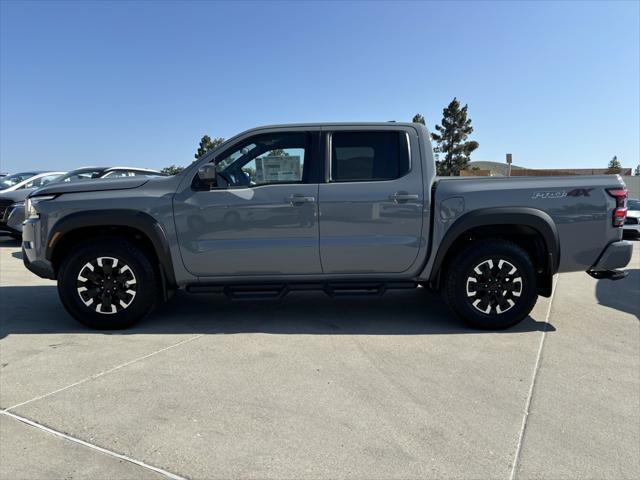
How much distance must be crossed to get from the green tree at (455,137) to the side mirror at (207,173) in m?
38.4

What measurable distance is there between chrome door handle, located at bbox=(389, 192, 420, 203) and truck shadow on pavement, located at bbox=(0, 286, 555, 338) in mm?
1231

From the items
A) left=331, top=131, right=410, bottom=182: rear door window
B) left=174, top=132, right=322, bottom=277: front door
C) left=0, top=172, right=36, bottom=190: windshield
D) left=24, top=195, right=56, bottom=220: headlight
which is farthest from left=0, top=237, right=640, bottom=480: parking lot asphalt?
left=0, top=172, right=36, bottom=190: windshield

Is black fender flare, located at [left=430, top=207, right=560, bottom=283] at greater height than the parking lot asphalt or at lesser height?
greater

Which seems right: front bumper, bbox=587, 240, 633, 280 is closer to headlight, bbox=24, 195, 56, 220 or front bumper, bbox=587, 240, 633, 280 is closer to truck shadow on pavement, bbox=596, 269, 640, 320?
truck shadow on pavement, bbox=596, 269, 640, 320

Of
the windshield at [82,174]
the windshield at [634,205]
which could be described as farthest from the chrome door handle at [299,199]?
the windshield at [634,205]

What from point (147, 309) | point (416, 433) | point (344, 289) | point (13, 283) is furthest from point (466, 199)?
point (13, 283)

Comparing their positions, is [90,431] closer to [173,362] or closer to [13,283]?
[173,362]

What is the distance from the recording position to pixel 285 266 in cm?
444

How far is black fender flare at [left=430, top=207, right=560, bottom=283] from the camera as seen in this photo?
426 cm

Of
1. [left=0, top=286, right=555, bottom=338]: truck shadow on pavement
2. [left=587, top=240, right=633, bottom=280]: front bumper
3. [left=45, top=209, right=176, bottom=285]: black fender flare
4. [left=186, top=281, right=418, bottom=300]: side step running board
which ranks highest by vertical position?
[left=45, top=209, right=176, bottom=285]: black fender flare

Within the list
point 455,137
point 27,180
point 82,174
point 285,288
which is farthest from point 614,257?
point 455,137

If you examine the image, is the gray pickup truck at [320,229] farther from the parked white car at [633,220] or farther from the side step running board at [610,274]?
the parked white car at [633,220]

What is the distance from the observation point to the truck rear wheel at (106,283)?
14.4 feet

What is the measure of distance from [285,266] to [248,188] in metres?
0.82
